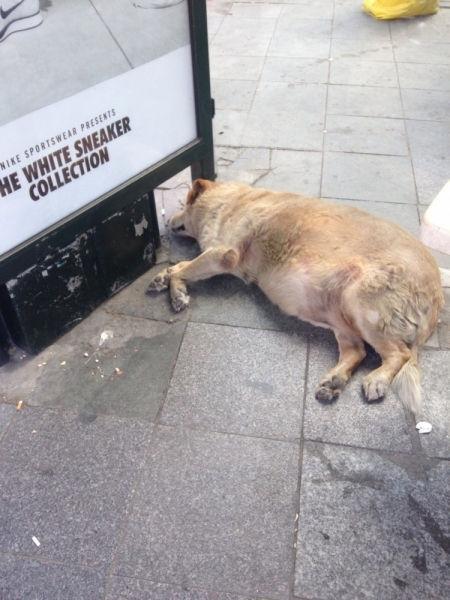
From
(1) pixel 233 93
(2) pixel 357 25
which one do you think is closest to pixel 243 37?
Answer: (2) pixel 357 25

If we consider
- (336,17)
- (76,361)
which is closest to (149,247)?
(76,361)

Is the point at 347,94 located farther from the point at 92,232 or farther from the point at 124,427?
the point at 124,427

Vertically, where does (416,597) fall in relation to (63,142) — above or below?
below

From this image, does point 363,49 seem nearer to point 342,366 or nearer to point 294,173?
point 294,173

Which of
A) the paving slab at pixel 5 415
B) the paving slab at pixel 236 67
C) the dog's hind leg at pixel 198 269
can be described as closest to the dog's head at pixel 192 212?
the dog's hind leg at pixel 198 269

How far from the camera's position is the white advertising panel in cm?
316

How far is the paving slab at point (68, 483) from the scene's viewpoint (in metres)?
2.88

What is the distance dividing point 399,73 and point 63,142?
611 centimetres

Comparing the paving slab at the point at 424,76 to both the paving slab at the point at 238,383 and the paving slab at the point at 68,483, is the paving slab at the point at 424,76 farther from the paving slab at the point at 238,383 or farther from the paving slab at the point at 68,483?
the paving slab at the point at 68,483

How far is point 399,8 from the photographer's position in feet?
30.4

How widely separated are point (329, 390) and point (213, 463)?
0.94 meters

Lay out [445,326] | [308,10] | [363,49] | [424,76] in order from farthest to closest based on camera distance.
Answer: [308,10] → [363,49] → [424,76] → [445,326]

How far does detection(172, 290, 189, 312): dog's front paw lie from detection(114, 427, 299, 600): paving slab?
1.17 metres

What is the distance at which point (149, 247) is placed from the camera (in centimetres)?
472
